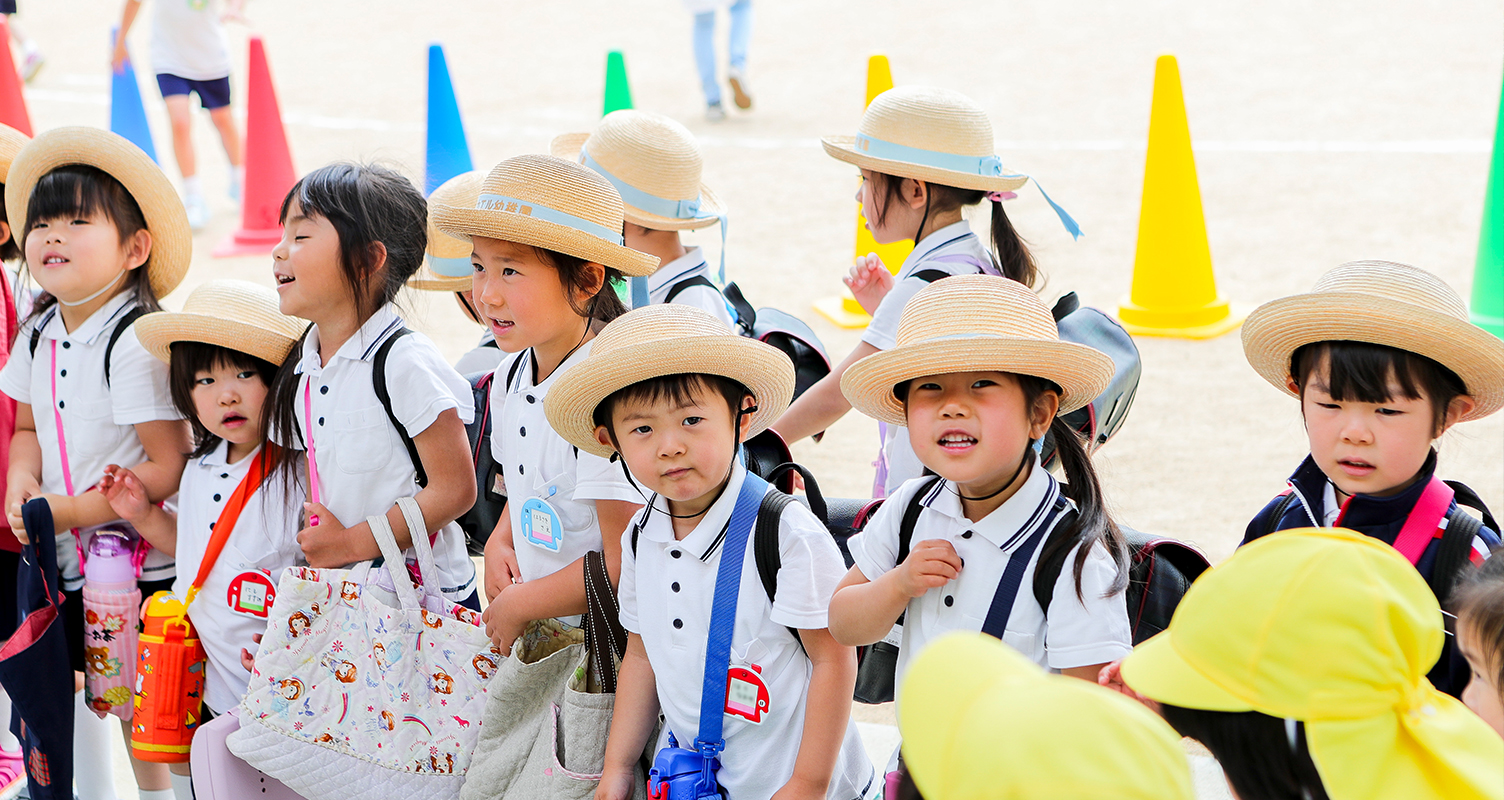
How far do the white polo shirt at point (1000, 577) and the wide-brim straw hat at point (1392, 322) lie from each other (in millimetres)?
533

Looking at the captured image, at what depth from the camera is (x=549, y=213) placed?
2672 mm

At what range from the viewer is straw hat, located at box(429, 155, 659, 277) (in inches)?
104

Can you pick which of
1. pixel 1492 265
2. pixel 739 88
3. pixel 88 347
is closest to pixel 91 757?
pixel 88 347

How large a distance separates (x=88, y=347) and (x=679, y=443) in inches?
67.4

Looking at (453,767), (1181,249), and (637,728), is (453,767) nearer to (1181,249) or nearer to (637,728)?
(637,728)

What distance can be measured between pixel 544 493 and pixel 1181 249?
14.1ft

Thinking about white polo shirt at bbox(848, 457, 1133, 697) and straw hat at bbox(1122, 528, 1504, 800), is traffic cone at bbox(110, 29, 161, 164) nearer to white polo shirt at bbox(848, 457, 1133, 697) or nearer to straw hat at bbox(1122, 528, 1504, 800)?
white polo shirt at bbox(848, 457, 1133, 697)

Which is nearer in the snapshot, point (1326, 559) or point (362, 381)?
point (1326, 559)

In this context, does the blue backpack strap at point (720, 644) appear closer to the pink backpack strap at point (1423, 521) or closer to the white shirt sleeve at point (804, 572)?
the white shirt sleeve at point (804, 572)

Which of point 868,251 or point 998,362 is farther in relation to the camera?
point 868,251

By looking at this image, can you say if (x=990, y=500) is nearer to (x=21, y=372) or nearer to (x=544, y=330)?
(x=544, y=330)

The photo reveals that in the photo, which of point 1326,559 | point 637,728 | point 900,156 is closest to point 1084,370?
point 1326,559

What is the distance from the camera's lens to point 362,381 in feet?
9.39

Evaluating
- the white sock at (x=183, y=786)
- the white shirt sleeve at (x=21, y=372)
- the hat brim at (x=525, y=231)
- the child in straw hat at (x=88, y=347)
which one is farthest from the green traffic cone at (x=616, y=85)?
the white sock at (x=183, y=786)
